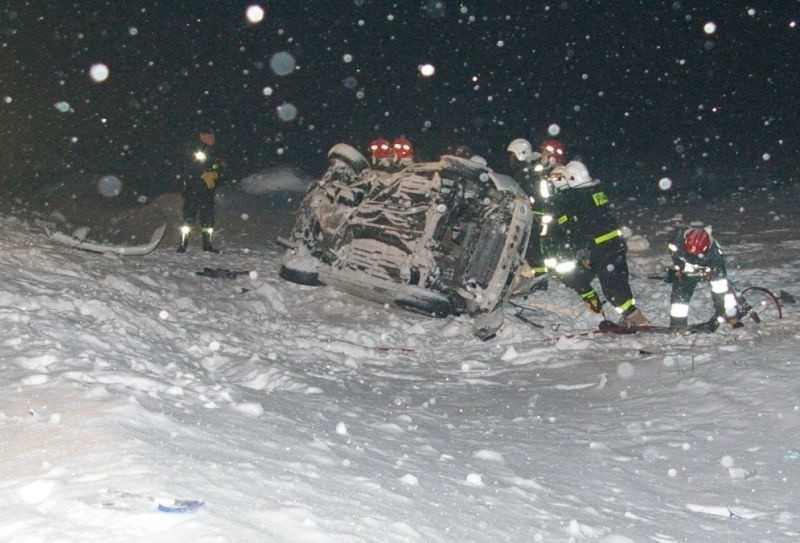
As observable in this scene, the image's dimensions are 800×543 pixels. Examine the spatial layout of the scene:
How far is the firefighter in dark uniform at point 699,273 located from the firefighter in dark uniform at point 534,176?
1.81 metres

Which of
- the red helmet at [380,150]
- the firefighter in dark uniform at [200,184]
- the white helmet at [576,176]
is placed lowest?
the firefighter in dark uniform at [200,184]

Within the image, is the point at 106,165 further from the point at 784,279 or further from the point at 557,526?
the point at 557,526

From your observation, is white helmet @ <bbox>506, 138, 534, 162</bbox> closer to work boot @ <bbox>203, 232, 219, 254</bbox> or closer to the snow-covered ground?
the snow-covered ground

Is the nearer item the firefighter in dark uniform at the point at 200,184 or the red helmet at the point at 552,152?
the red helmet at the point at 552,152

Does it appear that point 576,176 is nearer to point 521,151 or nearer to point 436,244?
point 521,151

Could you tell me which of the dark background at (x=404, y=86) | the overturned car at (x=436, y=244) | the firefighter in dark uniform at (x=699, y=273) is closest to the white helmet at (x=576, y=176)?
the overturned car at (x=436, y=244)

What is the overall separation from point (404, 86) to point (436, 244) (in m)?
27.0

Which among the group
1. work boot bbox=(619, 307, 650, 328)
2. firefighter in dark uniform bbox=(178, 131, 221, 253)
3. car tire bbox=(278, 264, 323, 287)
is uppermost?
firefighter in dark uniform bbox=(178, 131, 221, 253)

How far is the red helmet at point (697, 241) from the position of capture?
7.48m

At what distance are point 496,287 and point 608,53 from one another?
1353 inches

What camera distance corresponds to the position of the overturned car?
25.5 feet

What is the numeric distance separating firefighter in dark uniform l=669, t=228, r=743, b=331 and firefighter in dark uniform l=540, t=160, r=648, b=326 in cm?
62

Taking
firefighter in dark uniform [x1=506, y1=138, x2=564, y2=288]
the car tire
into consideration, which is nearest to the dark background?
firefighter in dark uniform [x1=506, y1=138, x2=564, y2=288]

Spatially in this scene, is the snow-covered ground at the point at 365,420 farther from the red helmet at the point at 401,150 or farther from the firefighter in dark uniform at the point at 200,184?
the red helmet at the point at 401,150
